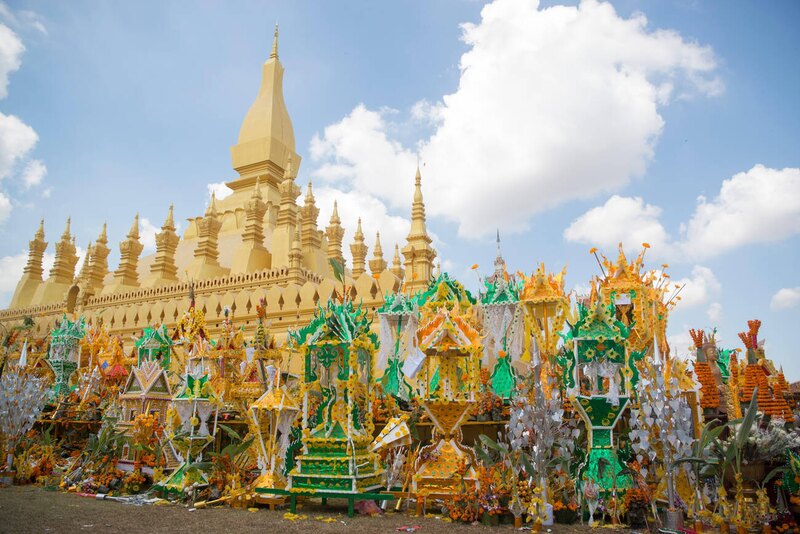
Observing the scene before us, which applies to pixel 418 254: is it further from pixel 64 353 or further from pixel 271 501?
pixel 271 501

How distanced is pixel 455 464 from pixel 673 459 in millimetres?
2796

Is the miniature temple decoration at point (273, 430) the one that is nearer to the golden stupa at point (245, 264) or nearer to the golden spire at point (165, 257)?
the golden stupa at point (245, 264)

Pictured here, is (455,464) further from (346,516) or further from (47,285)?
(47,285)

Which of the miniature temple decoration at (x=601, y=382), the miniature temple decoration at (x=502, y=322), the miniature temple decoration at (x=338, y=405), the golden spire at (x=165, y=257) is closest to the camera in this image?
the miniature temple decoration at (x=601, y=382)

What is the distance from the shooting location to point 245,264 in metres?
22.1

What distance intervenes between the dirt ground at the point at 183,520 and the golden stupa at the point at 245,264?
29.2 ft

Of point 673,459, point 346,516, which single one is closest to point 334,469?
point 346,516

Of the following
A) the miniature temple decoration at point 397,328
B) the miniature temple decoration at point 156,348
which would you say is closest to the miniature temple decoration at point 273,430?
the miniature temple decoration at point 397,328

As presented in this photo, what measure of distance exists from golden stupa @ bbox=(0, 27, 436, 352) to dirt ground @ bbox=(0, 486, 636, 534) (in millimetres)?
8889

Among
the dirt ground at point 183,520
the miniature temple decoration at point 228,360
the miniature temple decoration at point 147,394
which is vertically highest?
the miniature temple decoration at point 228,360

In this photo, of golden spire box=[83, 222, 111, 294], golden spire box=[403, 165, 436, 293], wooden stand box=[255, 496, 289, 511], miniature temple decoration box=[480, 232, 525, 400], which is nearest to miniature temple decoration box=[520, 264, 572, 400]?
miniature temple decoration box=[480, 232, 525, 400]

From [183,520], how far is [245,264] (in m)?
14.9

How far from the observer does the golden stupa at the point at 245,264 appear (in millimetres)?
19594

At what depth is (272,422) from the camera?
30.9ft
